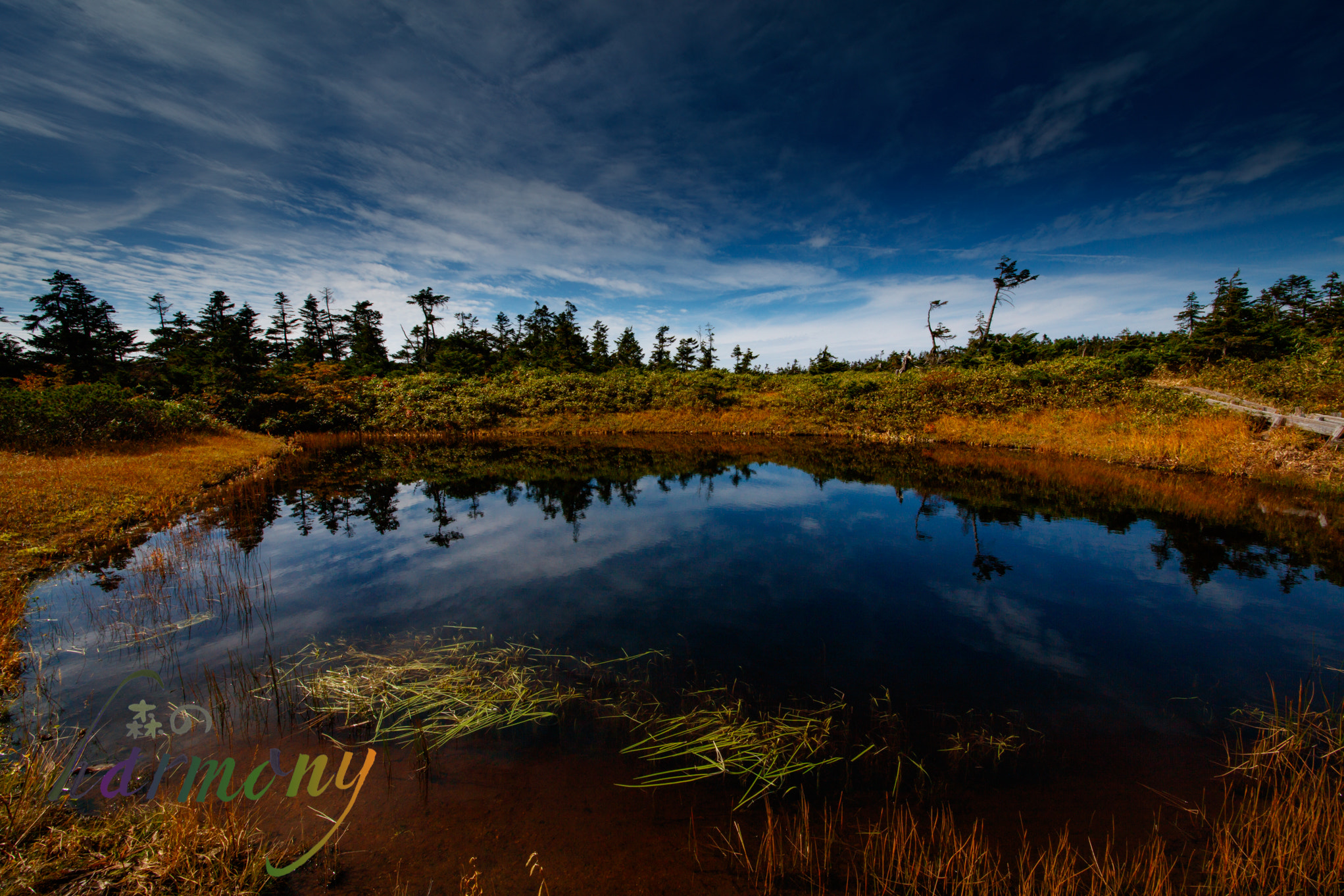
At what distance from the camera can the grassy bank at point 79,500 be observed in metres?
7.87

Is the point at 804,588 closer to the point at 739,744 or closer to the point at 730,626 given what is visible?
the point at 730,626

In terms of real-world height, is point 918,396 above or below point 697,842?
above

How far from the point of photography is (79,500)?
1068 centimetres

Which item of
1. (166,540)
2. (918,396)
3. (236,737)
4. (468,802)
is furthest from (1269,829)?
(918,396)

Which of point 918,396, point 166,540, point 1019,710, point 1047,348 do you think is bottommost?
point 1019,710

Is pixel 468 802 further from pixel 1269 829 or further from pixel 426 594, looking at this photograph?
pixel 1269 829

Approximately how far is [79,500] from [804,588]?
54.1 feet

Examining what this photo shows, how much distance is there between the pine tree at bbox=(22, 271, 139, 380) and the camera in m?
37.9

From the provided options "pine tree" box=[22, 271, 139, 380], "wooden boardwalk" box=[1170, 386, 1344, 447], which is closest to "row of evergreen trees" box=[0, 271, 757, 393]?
"pine tree" box=[22, 271, 139, 380]

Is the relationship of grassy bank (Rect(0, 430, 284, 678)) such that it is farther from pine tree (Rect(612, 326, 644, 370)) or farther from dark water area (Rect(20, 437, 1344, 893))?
pine tree (Rect(612, 326, 644, 370))

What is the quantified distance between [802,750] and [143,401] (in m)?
28.2

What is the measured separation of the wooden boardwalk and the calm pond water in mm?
3814

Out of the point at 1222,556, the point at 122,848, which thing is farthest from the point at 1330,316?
the point at 122,848

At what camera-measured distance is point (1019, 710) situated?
5012 millimetres
